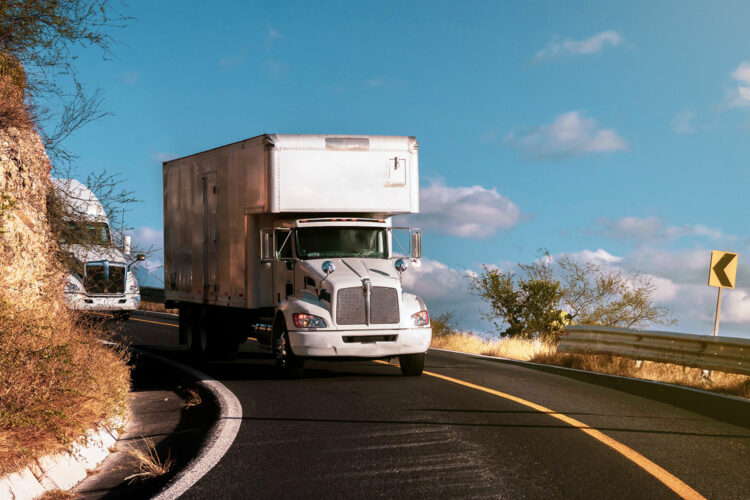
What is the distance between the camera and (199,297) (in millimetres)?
16578

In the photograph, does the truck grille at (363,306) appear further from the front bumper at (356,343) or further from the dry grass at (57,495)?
the dry grass at (57,495)

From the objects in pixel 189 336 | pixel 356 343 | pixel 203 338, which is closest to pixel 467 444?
pixel 356 343

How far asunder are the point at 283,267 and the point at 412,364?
2870 mm

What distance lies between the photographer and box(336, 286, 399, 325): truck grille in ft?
39.3

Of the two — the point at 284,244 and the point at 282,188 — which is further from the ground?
the point at 282,188

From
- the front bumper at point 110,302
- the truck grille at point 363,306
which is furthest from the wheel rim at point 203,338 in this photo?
the front bumper at point 110,302

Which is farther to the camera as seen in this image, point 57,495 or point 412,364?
point 412,364

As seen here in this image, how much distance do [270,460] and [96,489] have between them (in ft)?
4.98

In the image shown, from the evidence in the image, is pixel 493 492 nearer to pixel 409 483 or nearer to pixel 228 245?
pixel 409 483

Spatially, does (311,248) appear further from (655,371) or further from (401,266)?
(655,371)

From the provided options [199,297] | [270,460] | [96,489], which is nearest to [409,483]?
[270,460]

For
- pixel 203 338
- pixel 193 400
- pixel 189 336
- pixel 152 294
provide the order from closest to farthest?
pixel 193 400 → pixel 203 338 → pixel 189 336 → pixel 152 294

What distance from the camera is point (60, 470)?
6742 millimetres

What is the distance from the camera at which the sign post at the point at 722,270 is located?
1468 cm
